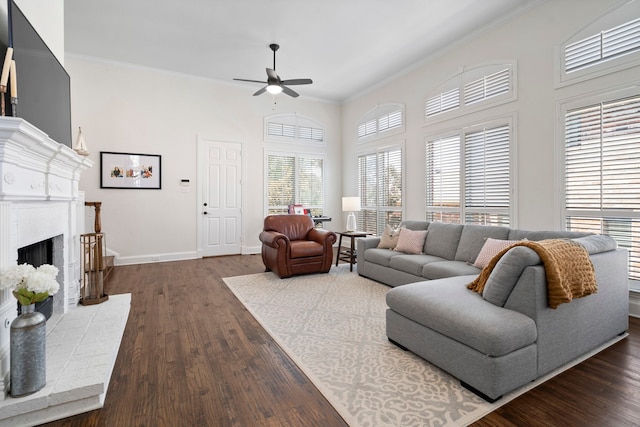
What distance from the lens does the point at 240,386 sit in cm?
194

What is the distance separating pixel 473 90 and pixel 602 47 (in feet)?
4.93

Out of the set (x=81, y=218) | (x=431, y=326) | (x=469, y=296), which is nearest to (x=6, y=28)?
(x=81, y=218)

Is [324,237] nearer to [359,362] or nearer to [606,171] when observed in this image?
[359,362]

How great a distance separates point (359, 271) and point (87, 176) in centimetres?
485

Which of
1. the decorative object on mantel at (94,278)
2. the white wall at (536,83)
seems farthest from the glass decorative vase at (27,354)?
the white wall at (536,83)

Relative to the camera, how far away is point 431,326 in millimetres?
2080

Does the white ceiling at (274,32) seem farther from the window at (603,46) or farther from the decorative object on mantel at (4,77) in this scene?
the decorative object on mantel at (4,77)

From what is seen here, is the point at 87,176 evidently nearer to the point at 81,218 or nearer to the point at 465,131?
the point at 81,218

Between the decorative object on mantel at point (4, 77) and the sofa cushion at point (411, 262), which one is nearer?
the decorative object on mantel at point (4, 77)

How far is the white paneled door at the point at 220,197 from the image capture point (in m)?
6.23

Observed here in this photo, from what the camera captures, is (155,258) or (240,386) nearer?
(240,386)

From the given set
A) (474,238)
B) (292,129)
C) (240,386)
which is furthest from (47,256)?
(292,129)

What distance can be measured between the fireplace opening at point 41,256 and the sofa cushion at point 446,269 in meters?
3.54

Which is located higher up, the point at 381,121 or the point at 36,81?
the point at 381,121
